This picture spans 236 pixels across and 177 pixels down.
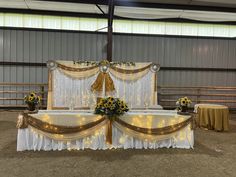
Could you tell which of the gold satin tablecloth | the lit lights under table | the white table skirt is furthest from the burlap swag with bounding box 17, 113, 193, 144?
the gold satin tablecloth

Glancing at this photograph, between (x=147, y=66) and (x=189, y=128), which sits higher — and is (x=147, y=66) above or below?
above

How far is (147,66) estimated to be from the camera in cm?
741

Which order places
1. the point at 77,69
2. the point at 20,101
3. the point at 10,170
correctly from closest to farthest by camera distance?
the point at 10,170
the point at 77,69
the point at 20,101

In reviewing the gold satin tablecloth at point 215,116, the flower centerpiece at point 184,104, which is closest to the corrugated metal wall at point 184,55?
the gold satin tablecloth at point 215,116

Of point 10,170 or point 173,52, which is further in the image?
point 173,52

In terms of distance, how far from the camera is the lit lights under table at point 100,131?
4133 millimetres

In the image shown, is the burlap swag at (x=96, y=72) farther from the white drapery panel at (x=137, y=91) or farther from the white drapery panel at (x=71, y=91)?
the white drapery panel at (x=137, y=91)

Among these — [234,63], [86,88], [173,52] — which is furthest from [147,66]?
[234,63]

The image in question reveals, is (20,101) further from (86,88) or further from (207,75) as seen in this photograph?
(207,75)

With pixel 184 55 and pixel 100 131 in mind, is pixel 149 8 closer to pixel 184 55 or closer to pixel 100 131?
pixel 184 55

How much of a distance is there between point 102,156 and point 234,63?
8.36 m

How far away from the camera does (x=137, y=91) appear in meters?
7.52

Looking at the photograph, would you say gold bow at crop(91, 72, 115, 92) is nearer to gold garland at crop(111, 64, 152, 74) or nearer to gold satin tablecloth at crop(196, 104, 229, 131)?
gold garland at crop(111, 64, 152, 74)

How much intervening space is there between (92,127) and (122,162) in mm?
902
